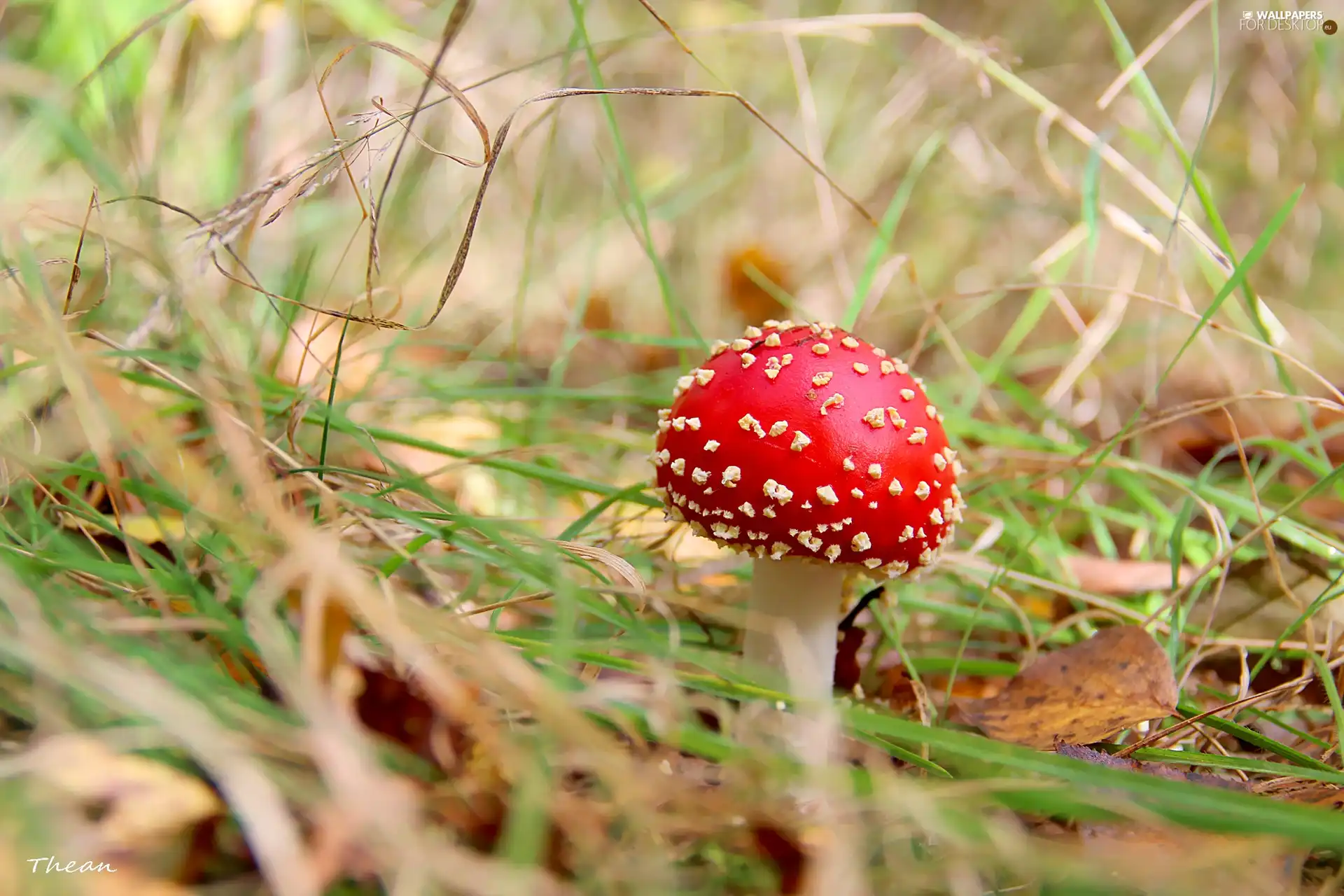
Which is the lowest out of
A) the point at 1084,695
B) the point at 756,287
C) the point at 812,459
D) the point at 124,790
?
the point at 1084,695

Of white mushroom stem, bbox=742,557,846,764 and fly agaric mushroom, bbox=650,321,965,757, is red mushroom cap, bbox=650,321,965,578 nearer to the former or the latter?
fly agaric mushroom, bbox=650,321,965,757

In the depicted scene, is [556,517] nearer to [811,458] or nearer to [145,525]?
[811,458]

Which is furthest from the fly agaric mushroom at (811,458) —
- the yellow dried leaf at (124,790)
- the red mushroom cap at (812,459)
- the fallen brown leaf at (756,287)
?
the fallen brown leaf at (756,287)

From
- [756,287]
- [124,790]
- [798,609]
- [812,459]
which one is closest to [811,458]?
[812,459]

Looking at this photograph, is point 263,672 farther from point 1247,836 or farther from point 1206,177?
point 1206,177

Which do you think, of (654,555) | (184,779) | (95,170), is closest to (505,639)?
(184,779)

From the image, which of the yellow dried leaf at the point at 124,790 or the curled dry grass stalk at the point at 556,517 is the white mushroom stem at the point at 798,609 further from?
the yellow dried leaf at the point at 124,790
